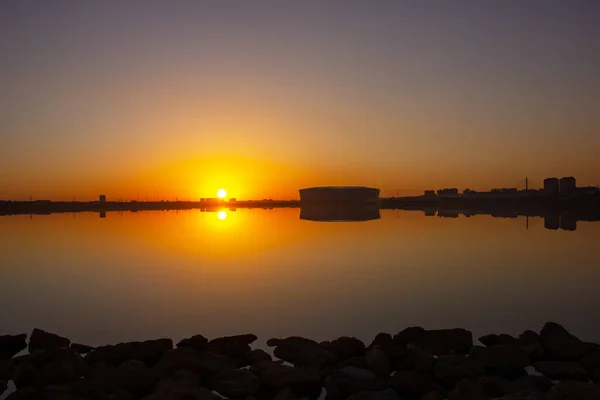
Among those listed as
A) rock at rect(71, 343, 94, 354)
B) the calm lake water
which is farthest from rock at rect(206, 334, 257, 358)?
rock at rect(71, 343, 94, 354)

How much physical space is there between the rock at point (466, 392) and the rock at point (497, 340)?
2.67 m

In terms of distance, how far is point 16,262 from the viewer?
2350 centimetres

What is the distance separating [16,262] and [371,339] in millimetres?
18840

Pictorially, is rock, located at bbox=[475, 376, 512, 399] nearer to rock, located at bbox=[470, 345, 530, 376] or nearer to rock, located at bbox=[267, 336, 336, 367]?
rock, located at bbox=[470, 345, 530, 376]

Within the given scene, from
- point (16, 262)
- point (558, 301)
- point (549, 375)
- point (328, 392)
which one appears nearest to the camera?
point (328, 392)

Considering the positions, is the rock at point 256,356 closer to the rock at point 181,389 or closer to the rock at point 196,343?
the rock at point 196,343

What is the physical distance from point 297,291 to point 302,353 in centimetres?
655

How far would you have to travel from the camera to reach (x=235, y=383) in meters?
8.03

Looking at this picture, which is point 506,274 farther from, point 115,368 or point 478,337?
point 115,368

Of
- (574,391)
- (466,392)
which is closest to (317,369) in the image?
(466,392)

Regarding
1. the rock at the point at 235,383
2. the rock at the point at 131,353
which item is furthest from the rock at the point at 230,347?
the rock at the point at 235,383

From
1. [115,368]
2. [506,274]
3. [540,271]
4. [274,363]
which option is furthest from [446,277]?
[115,368]

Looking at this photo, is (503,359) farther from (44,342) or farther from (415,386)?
(44,342)

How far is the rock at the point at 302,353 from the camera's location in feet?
28.8
